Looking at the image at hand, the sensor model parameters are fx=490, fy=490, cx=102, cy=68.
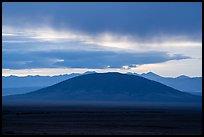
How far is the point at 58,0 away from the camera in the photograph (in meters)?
13.4


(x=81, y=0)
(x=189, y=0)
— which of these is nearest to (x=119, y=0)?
(x=81, y=0)

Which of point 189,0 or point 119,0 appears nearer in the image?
point 119,0

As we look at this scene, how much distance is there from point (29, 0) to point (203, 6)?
15.9 feet

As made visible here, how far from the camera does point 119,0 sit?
1324 centimetres

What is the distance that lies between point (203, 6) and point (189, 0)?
2.33ft

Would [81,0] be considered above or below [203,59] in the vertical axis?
above

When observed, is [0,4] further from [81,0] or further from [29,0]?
[81,0]

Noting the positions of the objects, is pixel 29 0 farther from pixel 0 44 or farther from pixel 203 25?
pixel 203 25

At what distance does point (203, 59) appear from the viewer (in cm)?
1360

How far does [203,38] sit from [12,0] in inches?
218

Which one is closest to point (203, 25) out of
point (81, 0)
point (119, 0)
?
point (119, 0)

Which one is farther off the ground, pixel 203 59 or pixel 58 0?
pixel 58 0

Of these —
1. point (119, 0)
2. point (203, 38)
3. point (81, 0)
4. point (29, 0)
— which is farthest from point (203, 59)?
point (29, 0)

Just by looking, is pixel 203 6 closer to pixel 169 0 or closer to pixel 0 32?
pixel 169 0
